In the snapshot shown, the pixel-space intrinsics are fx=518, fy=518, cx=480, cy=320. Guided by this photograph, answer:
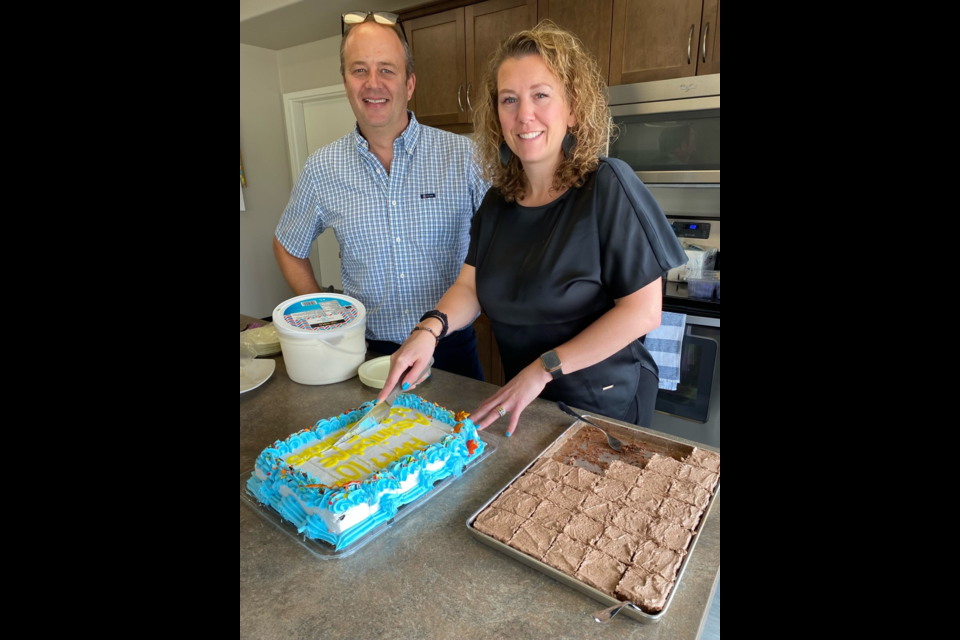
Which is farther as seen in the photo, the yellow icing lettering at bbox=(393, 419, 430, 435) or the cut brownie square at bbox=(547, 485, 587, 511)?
the yellow icing lettering at bbox=(393, 419, 430, 435)

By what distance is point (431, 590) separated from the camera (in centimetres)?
74

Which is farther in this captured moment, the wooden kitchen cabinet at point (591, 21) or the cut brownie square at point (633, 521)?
the wooden kitchen cabinet at point (591, 21)

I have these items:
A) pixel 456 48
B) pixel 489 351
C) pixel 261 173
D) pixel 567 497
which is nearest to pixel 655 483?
pixel 567 497

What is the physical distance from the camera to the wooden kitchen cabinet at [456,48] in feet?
9.40

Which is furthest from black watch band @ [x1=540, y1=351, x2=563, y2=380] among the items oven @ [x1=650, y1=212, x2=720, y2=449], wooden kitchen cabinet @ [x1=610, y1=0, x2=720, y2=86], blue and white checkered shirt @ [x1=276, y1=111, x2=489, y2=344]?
wooden kitchen cabinet @ [x1=610, y1=0, x2=720, y2=86]

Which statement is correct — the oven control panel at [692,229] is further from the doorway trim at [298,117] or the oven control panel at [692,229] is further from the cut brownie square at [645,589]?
the doorway trim at [298,117]

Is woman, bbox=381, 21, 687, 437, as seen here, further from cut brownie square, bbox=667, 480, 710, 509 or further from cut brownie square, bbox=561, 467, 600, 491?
cut brownie square, bbox=667, 480, 710, 509

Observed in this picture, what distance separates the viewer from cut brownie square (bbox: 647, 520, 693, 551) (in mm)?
784

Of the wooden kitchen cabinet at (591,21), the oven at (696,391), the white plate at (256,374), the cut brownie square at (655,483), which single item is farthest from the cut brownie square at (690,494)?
the wooden kitchen cabinet at (591,21)

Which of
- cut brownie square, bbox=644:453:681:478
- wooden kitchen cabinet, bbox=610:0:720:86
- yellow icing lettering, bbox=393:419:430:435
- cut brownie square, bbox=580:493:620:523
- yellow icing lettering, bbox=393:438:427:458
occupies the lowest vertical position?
cut brownie square, bbox=580:493:620:523

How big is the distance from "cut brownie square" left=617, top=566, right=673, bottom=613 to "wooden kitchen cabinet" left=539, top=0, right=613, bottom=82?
2.47 metres

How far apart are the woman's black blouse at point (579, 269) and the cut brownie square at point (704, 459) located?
1.07 feet
